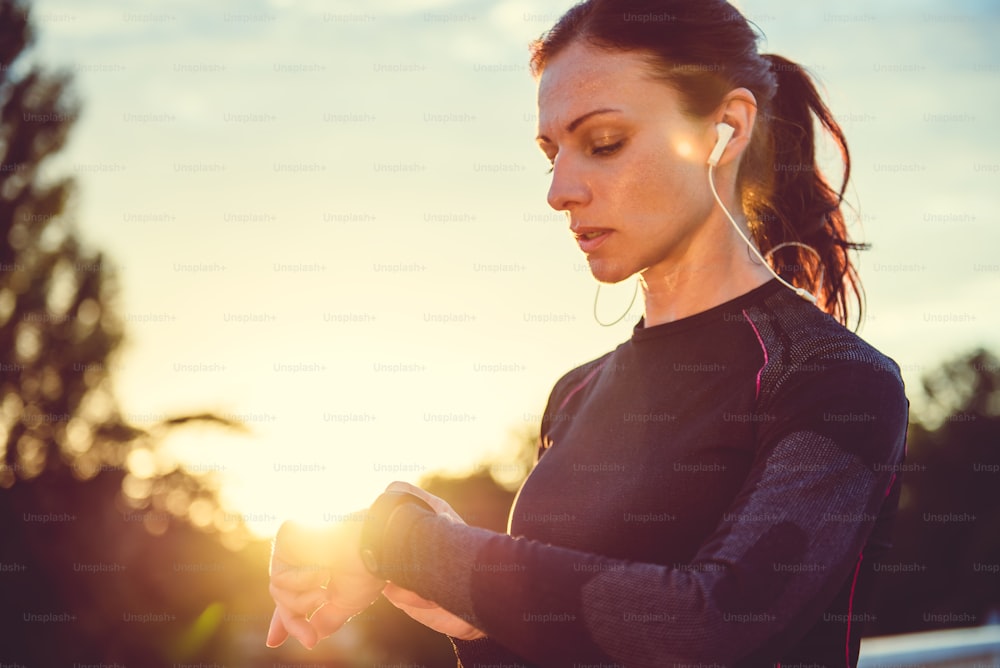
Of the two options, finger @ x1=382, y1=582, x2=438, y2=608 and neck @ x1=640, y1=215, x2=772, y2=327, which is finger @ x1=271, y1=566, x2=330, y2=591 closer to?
finger @ x1=382, y1=582, x2=438, y2=608

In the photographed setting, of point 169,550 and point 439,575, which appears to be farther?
point 169,550

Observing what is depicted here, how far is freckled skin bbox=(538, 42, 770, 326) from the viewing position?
1.57 m

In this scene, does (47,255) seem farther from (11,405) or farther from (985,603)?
(985,603)

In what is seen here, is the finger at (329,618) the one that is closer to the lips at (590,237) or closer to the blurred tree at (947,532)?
the lips at (590,237)

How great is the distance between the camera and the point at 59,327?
21.1 m

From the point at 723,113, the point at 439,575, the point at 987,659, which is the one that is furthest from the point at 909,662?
the point at 439,575

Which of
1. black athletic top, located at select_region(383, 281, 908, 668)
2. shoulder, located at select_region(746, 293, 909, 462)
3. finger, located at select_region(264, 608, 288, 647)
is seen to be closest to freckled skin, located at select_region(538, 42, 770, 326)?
black athletic top, located at select_region(383, 281, 908, 668)

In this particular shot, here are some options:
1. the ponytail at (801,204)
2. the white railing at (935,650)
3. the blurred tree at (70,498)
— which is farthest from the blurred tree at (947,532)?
the ponytail at (801,204)

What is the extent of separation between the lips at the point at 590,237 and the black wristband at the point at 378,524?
1.92 ft

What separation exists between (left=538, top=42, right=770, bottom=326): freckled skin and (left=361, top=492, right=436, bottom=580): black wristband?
22.8 inches

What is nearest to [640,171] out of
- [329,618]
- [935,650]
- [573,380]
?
[573,380]

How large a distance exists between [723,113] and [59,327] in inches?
881

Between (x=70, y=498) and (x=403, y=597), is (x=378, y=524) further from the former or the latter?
(x=70, y=498)

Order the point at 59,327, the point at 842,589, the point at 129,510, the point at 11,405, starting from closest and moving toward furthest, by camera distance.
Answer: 1. the point at 842,589
2. the point at 129,510
3. the point at 11,405
4. the point at 59,327
